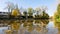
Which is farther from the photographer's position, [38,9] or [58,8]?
[38,9]

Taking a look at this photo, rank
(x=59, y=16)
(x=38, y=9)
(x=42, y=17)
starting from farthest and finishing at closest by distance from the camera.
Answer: (x=38, y=9), (x=42, y=17), (x=59, y=16)

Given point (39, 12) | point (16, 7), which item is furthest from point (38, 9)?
point (16, 7)

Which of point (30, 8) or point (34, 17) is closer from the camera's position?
point (34, 17)

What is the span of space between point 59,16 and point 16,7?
13756mm

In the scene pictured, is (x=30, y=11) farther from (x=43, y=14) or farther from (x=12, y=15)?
(x=12, y=15)

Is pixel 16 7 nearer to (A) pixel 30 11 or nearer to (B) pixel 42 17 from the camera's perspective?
(A) pixel 30 11

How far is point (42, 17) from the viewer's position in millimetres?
37125

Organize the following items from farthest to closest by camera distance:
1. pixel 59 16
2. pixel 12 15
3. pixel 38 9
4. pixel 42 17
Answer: pixel 38 9 → pixel 42 17 → pixel 12 15 → pixel 59 16

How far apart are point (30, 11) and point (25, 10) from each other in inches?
48.4

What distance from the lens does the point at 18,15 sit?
3575 cm

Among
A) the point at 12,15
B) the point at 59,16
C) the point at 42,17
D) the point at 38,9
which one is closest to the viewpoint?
the point at 59,16

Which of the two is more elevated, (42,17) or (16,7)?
(16,7)

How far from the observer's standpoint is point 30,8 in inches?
1577

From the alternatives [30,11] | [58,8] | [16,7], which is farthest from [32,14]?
[58,8]
